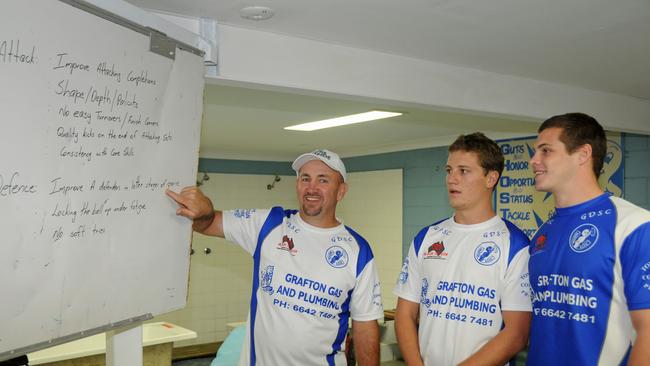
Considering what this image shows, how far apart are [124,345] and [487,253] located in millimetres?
1380

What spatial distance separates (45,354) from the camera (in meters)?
3.43

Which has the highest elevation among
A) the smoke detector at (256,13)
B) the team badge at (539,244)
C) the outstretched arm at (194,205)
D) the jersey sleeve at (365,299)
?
the smoke detector at (256,13)

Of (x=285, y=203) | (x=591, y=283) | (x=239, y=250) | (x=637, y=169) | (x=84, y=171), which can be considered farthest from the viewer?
(x=285, y=203)

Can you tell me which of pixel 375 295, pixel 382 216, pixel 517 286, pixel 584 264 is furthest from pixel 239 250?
pixel 584 264

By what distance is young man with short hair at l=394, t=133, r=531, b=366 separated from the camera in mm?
2002

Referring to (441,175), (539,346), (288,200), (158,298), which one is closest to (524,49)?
(539,346)

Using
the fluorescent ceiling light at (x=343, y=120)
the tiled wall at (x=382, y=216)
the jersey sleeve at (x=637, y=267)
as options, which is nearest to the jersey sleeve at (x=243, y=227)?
the jersey sleeve at (x=637, y=267)

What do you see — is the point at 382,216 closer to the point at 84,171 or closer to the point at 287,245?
the point at 287,245

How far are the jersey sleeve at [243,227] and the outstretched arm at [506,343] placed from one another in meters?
0.99

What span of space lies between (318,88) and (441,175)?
3.58 meters

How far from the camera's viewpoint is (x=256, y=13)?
2.16 meters

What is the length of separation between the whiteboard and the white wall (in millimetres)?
4801

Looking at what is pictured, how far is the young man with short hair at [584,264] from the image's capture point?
1.62 m

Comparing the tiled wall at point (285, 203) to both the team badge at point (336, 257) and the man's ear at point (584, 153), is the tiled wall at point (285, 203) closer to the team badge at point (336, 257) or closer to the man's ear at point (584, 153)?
the team badge at point (336, 257)
